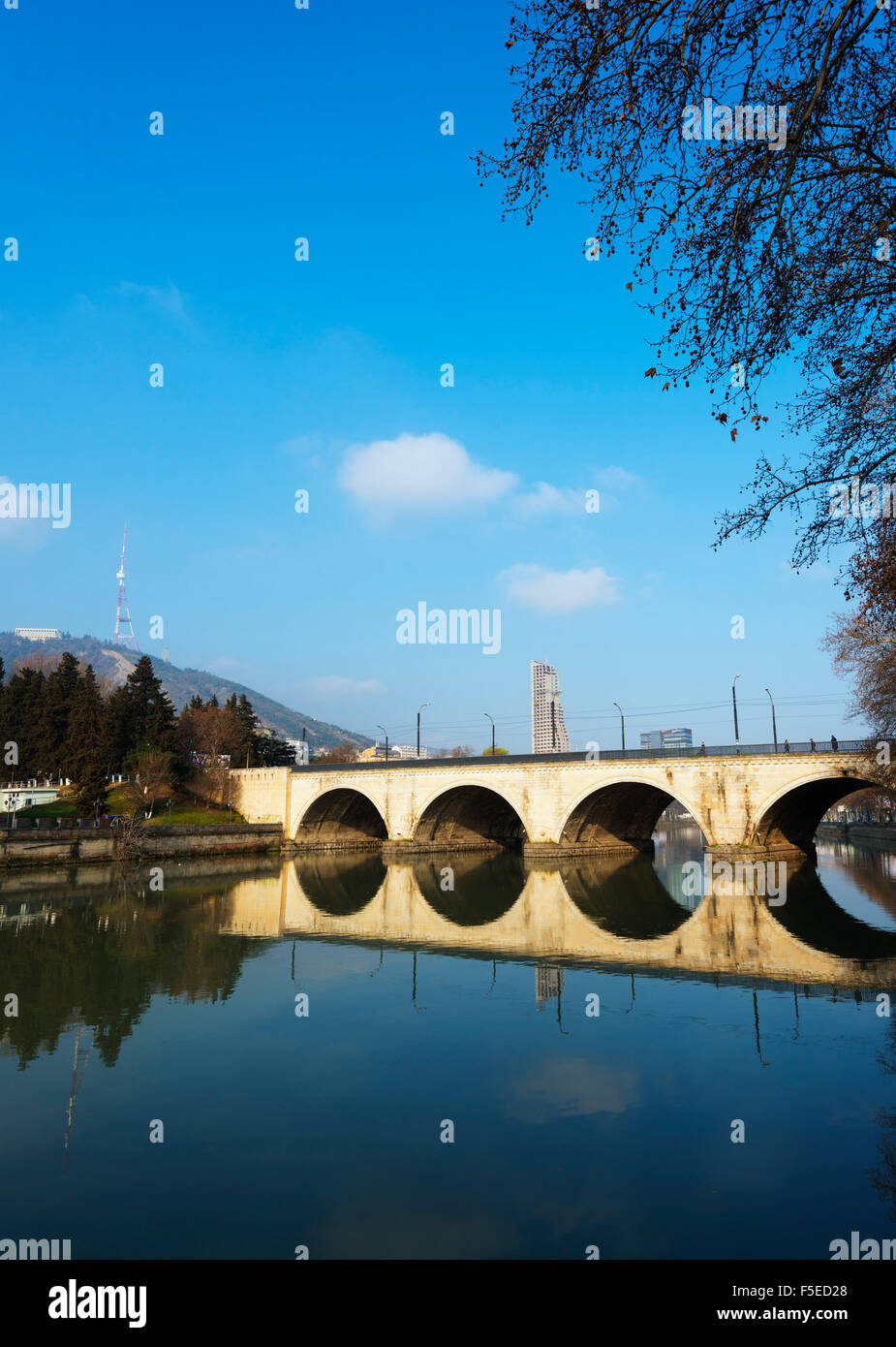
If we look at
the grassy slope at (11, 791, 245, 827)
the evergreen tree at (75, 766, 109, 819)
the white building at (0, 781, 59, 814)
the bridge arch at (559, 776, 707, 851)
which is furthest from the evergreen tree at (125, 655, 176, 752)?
the bridge arch at (559, 776, 707, 851)

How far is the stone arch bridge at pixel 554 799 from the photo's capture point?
39.9 m

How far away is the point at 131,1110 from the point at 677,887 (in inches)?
1192

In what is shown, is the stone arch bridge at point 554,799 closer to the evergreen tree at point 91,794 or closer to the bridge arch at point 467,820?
the bridge arch at point 467,820

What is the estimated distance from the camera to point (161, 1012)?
15422mm

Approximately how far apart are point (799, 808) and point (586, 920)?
75.9ft

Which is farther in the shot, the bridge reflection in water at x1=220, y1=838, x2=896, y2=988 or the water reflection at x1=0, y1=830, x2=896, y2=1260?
the bridge reflection in water at x1=220, y1=838, x2=896, y2=988

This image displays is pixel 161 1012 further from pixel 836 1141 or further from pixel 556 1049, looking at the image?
pixel 836 1141

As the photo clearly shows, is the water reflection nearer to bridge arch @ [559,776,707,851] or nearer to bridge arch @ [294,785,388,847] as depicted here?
bridge arch @ [559,776,707,851]

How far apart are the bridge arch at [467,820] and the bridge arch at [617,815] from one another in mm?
5122

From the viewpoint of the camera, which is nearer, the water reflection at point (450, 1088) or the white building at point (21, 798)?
the water reflection at point (450, 1088)

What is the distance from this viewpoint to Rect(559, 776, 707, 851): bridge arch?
152 feet

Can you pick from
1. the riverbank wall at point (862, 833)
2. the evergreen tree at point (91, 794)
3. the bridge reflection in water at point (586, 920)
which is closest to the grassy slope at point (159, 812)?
the evergreen tree at point (91, 794)

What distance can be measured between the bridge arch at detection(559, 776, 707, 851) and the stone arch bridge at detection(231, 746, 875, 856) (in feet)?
0.31
